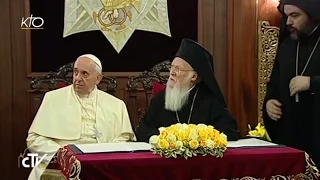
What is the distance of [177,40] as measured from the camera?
6172mm

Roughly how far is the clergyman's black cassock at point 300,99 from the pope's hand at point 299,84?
0.16 ft

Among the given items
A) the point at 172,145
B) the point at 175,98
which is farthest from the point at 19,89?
the point at 172,145

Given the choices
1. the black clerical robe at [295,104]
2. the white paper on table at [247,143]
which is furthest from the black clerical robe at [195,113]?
the black clerical robe at [295,104]

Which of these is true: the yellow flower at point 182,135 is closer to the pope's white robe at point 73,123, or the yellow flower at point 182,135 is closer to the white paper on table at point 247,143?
the white paper on table at point 247,143

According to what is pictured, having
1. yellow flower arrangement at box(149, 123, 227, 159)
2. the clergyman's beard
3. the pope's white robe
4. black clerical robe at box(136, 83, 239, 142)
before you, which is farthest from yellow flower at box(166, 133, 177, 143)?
the pope's white robe

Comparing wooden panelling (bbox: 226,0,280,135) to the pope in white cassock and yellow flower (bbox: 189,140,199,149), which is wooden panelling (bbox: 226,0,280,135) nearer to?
the pope in white cassock

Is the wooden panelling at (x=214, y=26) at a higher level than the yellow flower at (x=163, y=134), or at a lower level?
higher

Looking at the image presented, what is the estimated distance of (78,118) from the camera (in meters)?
4.86

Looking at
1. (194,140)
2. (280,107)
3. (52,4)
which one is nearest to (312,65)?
(280,107)

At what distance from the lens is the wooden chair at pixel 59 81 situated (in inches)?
220

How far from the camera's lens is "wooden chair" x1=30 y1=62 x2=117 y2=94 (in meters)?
5.59

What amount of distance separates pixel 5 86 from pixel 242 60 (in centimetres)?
256

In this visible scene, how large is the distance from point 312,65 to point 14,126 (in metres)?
3.14

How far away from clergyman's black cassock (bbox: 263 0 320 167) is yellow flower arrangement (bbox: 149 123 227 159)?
40.4 inches
